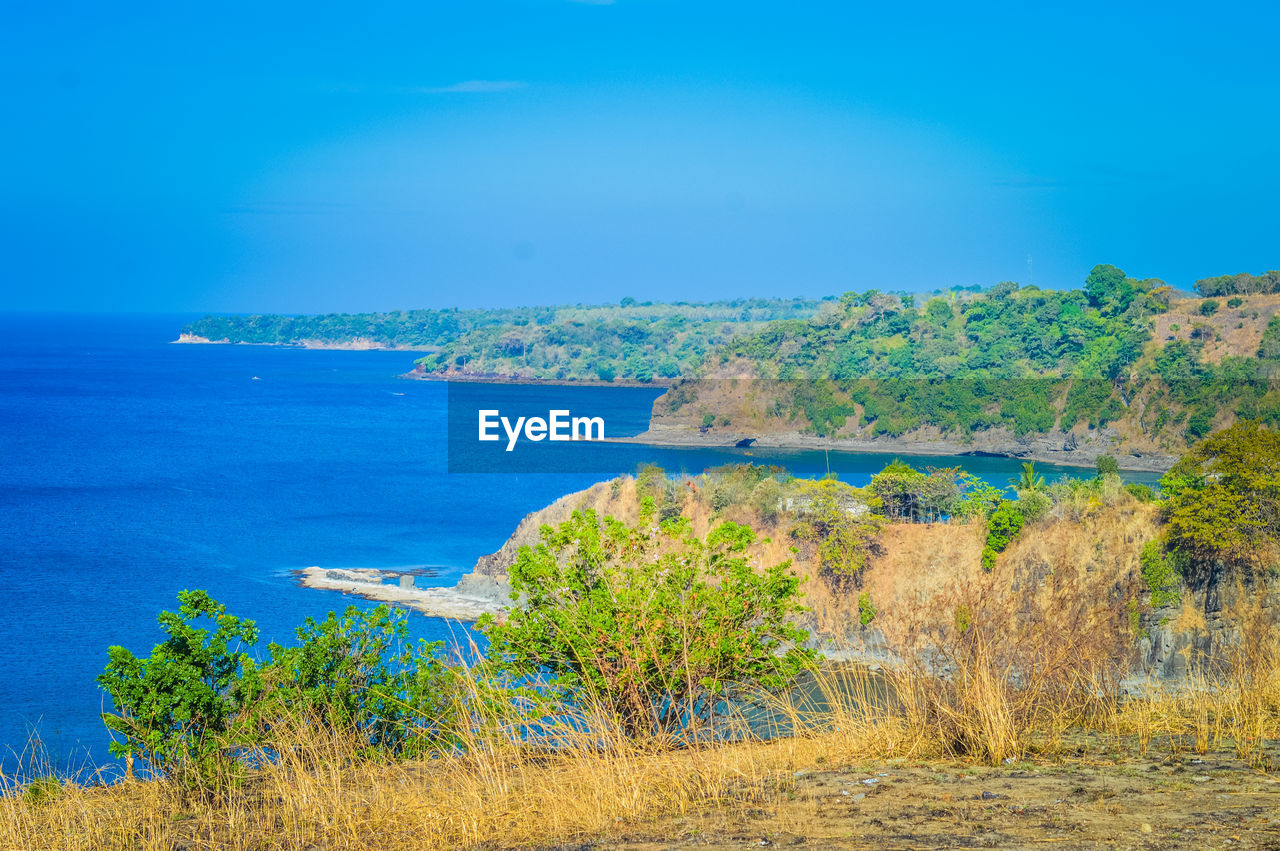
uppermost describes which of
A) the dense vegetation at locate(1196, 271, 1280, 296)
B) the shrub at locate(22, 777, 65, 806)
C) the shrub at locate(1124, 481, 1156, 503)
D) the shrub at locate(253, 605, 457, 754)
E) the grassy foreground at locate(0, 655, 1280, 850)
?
the dense vegetation at locate(1196, 271, 1280, 296)

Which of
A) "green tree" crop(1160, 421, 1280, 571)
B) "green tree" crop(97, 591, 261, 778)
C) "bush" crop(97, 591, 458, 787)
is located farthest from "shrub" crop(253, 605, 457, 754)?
"green tree" crop(1160, 421, 1280, 571)

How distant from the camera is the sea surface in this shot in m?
31.8

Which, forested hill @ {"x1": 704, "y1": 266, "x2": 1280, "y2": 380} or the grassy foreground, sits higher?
forested hill @ {"x1": 704, "y1": 266, "x2": 1280, "y2": 380}

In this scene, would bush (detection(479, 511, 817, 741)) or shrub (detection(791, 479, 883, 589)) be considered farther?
shrub (detection(791, 479, 883, 589))

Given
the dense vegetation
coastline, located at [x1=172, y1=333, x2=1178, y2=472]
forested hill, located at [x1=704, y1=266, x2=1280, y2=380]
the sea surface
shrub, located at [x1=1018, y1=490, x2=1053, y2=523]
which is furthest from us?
the dense vegetation

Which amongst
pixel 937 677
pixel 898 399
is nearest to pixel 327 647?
pixel 937 677

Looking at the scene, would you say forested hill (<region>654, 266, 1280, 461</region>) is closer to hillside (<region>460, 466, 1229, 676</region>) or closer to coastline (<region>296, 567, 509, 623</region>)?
hillside (<region>460, 466, 1229, 676</region>)

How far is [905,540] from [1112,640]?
94.1 feet

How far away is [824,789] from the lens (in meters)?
4.63

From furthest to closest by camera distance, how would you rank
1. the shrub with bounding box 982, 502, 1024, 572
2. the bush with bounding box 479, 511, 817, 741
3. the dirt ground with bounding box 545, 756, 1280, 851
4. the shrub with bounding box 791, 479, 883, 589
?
1. the shrub with bounding box 791, 479, 883, 589
2. the shrub with bounding box 982, 502, 1024, 572
3. the bush with bounding box 479, 511, 817, 741
4. the dirt ground with bounding box 545, 756, 1280, 851

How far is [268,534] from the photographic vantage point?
50531 mm

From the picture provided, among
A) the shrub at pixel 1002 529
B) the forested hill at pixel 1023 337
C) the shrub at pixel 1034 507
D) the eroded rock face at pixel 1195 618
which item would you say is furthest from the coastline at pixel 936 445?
the eroded rock face at pixel 1195 618

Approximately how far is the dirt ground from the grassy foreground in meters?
0.01

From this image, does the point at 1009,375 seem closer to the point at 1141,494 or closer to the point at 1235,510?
the point at 1141,494
